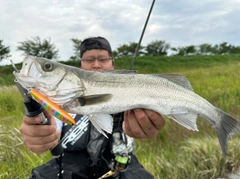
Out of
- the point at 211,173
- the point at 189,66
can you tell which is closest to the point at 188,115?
the point at 211,173

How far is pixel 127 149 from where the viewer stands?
3188 millimetres

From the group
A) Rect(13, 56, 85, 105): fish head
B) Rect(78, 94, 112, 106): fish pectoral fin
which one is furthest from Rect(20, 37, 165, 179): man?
Rect(13, 56, 85, 105): fish head

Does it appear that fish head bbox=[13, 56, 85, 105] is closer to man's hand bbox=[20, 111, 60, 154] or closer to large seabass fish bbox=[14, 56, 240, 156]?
large seabass fish bbox=[14, 56, 240, 156]

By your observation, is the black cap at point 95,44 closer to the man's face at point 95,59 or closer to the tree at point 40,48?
the man's face at point 95,59

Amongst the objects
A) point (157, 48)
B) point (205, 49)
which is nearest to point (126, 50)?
point (157, 48)

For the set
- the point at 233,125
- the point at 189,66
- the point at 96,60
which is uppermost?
the point at 96,60

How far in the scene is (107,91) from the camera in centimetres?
202

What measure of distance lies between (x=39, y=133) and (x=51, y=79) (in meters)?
0.66

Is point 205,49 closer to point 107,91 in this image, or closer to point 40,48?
point 40,48

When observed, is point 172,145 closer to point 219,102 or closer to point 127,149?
point 127,149

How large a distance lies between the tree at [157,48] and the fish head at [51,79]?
41.7 m

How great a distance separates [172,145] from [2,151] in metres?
2.95

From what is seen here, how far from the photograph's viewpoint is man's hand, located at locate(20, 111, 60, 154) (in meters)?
2.27

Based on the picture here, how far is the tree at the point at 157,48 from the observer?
4306cm
